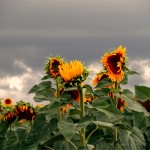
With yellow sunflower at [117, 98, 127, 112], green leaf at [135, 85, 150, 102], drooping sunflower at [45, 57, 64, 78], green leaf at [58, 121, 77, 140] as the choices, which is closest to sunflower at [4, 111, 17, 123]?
drooping sunflower at [45, 57, 64, 78]

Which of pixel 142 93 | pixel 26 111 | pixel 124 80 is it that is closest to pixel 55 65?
pixel 26 111

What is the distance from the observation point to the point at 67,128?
3.20 m

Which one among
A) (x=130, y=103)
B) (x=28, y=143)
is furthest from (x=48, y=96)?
(x=130, y=103)

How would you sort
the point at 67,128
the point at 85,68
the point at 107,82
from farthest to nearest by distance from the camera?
the point at 107,82 → the point at 85,68 → the point at 67,128

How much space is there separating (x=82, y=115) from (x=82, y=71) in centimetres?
33

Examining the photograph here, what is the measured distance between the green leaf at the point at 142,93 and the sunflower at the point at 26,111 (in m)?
1.23

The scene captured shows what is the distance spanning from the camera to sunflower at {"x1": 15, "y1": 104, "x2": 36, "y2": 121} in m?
4.78

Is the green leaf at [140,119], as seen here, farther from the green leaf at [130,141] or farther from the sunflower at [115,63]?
the sunflower at [115,63]

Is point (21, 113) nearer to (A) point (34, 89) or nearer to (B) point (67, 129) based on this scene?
(A) point (34, 89)

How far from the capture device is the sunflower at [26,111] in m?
4.78

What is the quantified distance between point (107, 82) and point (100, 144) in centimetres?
72

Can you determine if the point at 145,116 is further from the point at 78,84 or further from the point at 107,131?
the point at 78,84

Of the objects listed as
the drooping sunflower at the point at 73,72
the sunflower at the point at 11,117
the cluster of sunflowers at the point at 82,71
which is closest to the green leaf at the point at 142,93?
the cluster of sunflowers at the point at 82,71

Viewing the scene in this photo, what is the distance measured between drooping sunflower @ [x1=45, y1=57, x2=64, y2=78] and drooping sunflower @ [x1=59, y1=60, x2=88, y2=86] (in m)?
1.19
